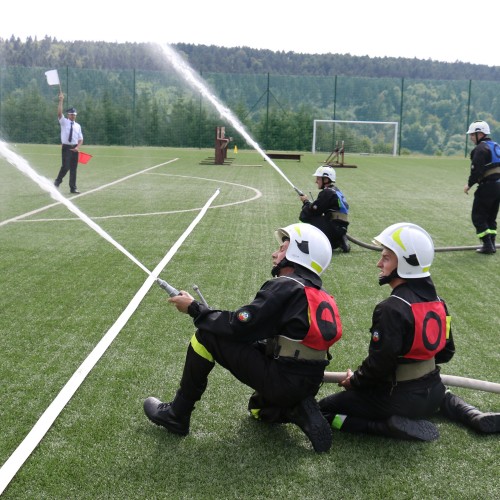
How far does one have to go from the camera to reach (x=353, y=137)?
150 feet

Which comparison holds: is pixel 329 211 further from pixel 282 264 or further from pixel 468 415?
pixel 468 415

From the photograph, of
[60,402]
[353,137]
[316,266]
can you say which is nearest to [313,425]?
[316,266]

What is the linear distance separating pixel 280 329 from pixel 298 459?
802 millimetres

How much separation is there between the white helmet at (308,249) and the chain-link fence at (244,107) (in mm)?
38703

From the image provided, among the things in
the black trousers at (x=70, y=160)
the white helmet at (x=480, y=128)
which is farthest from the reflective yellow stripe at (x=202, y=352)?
the black trousers at (x=70, y=160)

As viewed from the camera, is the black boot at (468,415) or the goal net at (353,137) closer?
the black boot at (468,415)

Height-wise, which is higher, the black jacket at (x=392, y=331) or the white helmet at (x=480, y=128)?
the white helmet at (x=480, y=128)

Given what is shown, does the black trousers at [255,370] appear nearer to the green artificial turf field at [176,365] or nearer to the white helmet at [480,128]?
the green artificial turf field at [176,365]

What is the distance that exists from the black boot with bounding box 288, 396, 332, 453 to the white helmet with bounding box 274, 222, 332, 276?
0.87 m

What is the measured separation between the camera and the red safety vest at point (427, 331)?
4.30 metres

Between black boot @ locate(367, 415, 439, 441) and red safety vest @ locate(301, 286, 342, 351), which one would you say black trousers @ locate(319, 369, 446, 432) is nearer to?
black boot @ locate(367, 415, 439, 441)

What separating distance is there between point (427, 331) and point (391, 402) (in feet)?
1.80

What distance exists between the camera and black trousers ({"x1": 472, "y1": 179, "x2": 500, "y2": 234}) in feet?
35.4

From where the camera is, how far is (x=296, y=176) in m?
24.3
